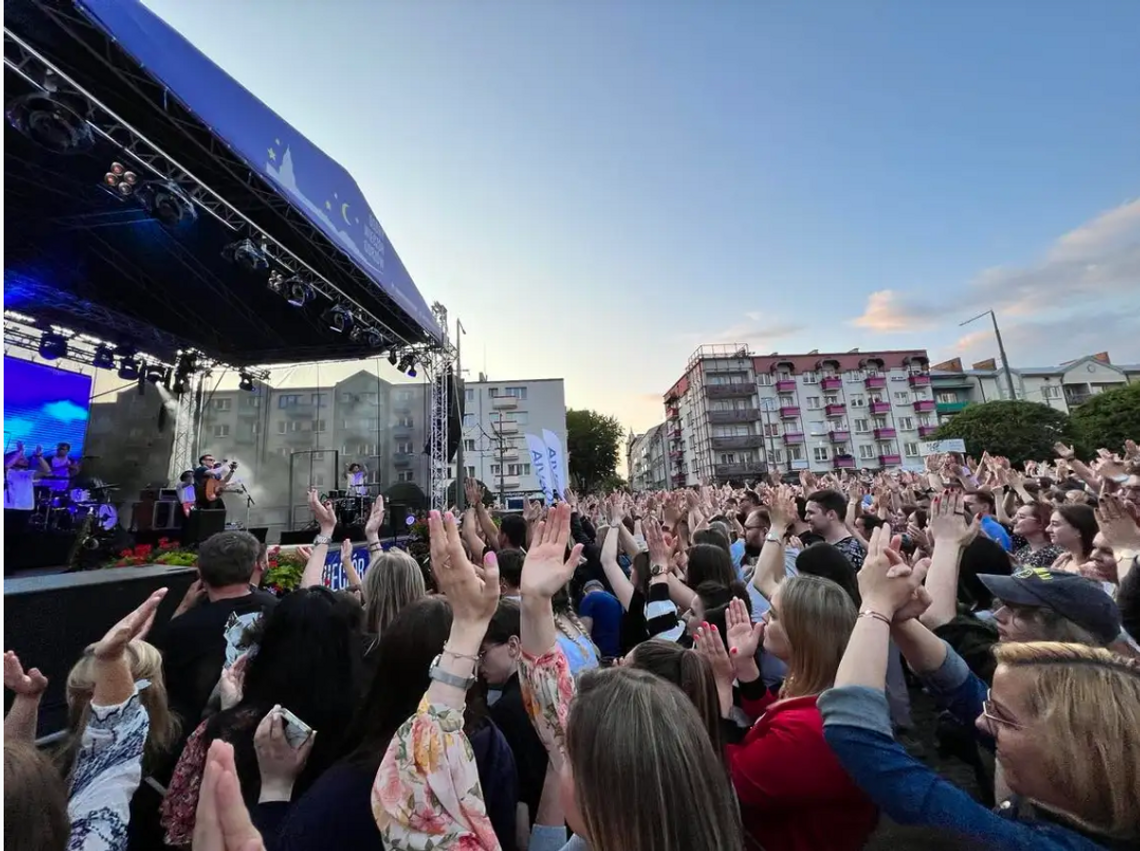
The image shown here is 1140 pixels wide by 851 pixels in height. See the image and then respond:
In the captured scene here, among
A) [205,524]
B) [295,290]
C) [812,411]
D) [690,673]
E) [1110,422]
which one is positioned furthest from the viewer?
[812,411]

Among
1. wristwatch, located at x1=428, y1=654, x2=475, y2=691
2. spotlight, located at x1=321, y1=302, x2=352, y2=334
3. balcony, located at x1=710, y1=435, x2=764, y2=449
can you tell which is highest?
balcony, located at x1=710, y1=435, x2=764, y2=449

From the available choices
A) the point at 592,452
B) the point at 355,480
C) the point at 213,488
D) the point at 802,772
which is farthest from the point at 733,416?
the point at 802,772

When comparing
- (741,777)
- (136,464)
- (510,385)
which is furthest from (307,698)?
(510,385)

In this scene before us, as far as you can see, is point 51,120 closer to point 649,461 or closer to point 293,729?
point 293,729

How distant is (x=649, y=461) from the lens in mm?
105750

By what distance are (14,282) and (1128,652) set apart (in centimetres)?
1548

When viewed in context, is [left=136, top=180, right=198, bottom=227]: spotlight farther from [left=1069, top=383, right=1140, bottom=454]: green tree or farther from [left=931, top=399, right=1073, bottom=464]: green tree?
[left=1069, top=383, right=1140, bottom=454]: green tree

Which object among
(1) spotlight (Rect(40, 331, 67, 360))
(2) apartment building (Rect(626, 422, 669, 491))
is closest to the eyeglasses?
(1) spotlight (Rect(40, 331, 67, 360))

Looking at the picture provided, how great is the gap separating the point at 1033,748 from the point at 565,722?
1193 mm

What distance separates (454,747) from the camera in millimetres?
1279

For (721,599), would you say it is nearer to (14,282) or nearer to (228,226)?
(228,226)

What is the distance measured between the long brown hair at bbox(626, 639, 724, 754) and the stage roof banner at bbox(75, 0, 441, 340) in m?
7.33

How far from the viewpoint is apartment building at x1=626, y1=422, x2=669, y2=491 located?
8956 cm

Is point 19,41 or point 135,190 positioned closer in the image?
point 19,41
